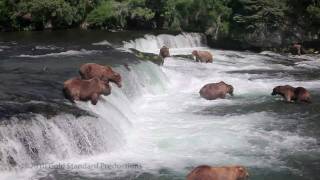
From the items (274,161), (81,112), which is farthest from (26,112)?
(274,161)

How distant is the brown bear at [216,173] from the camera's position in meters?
11.4

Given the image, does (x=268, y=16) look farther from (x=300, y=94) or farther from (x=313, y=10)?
(x=300, y=94)

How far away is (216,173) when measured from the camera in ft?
37.7

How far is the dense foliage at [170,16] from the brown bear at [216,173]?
24.2 m

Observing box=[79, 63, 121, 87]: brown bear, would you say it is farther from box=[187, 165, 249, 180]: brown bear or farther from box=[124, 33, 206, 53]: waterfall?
box=[124, 33, 206, 53]: waterfall

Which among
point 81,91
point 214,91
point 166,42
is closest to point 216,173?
point 81,91

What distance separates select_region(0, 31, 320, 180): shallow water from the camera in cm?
1306

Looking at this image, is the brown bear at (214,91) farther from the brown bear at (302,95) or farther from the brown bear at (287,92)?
the brown bear at (302,95)

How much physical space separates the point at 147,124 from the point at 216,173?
6371mm

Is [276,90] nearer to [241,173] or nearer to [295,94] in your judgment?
[295,94]

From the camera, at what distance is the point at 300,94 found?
19953 mm

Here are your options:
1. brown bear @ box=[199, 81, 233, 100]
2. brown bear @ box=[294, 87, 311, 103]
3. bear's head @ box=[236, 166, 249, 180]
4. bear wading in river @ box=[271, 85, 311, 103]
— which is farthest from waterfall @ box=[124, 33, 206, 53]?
bear's head @ box=[236, 166, 249, 180]

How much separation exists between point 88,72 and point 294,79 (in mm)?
10556

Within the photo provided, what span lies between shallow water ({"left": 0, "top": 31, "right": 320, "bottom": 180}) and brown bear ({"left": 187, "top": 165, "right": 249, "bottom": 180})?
1.03 m
